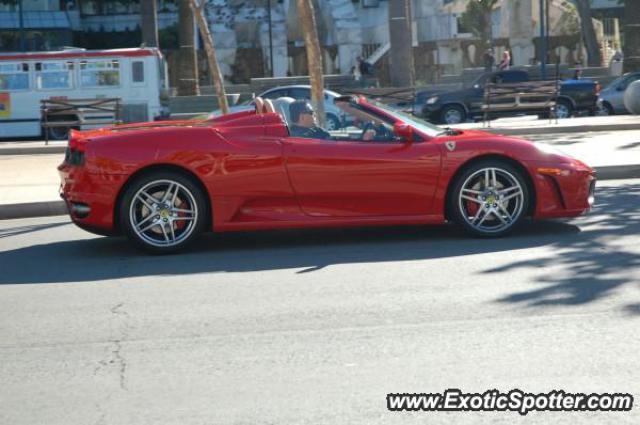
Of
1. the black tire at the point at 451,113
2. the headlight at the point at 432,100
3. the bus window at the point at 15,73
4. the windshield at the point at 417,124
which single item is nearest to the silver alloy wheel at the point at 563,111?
the black tire at the point at 451,113

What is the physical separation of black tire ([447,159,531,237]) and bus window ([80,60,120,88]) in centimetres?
2427

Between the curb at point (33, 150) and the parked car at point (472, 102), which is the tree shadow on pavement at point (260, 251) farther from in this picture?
the parked car at point (472, 102)

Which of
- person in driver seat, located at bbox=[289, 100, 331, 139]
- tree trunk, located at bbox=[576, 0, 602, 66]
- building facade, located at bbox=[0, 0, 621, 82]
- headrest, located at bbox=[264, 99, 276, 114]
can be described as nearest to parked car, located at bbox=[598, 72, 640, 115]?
tree trunk, located at bbox=[576, 0, 602, 66]

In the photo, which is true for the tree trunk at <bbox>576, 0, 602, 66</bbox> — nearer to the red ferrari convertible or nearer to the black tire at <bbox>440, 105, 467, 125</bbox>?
the black tire at <bbox>440, 105, 467, 125</bbox>

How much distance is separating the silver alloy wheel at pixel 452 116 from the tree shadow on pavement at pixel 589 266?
20059 mm

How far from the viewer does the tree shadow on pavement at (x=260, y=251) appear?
867 centimetres

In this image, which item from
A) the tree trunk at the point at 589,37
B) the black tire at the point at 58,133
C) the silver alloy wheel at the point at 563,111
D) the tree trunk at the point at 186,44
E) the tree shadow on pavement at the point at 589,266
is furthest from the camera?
the tree trunk at the point at 589,37

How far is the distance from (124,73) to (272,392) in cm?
2793

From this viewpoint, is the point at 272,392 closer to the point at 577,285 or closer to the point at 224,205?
the point at 577,285

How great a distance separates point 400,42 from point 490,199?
26021 millimetres

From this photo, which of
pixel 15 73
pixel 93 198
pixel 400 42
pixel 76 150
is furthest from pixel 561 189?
pixel 400 42

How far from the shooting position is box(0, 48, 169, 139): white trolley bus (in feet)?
104

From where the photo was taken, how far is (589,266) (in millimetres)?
8039

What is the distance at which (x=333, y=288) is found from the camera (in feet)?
25.1
